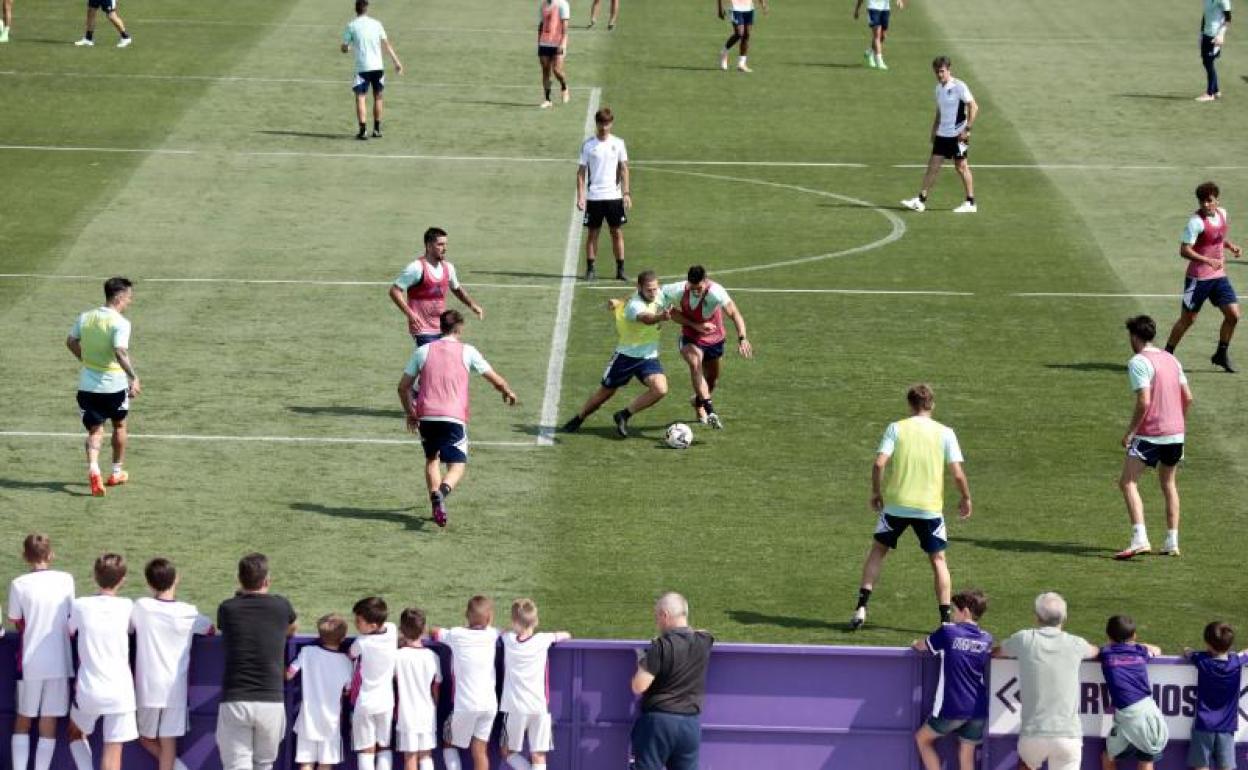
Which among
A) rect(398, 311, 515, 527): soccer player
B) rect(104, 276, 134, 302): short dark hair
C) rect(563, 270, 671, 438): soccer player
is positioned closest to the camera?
rect(398, 311, 515, 527): soccer player

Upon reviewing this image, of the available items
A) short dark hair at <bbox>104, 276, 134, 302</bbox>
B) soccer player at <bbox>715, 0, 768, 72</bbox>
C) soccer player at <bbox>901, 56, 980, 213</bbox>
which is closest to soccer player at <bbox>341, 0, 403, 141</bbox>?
soccer player at <bbox>715, 0, 768, 72</bbox>

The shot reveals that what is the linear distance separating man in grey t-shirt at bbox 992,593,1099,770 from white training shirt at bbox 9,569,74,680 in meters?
5.89

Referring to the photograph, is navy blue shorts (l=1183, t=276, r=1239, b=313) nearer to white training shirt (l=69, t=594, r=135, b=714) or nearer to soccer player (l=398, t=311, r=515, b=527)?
soccer player (l=398, t=311, r=515, b=527)

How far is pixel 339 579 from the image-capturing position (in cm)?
1784

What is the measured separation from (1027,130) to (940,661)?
86.0 feet

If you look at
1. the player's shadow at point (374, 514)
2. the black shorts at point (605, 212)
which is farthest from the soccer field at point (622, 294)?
the black shorts at point (605, 212)

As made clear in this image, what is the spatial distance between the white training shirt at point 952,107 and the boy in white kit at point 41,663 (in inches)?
816

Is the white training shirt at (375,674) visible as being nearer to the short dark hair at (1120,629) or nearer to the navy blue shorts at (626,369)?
the short dark hair at (1120,629)

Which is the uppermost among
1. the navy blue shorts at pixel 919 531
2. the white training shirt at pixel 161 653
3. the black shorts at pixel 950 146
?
the black shorts at pixel 950 146

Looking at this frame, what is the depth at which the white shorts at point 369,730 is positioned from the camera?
13508 mm

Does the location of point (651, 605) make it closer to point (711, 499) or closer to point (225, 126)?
point (711, 499)

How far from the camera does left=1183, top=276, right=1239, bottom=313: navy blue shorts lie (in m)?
24.3

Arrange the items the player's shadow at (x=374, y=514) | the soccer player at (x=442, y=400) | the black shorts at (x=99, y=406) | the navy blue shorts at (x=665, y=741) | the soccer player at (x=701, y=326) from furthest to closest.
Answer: the soccer player at (x=701, y=326) < the black shorts at (x=99, y=406) < the player's shadow at (x=374, y=514) < the soccer player at (x=442, y=400) < the navy blue shorts at (x=665, y=741)

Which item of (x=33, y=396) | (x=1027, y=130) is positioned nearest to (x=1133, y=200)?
(x=1027, y=130)
